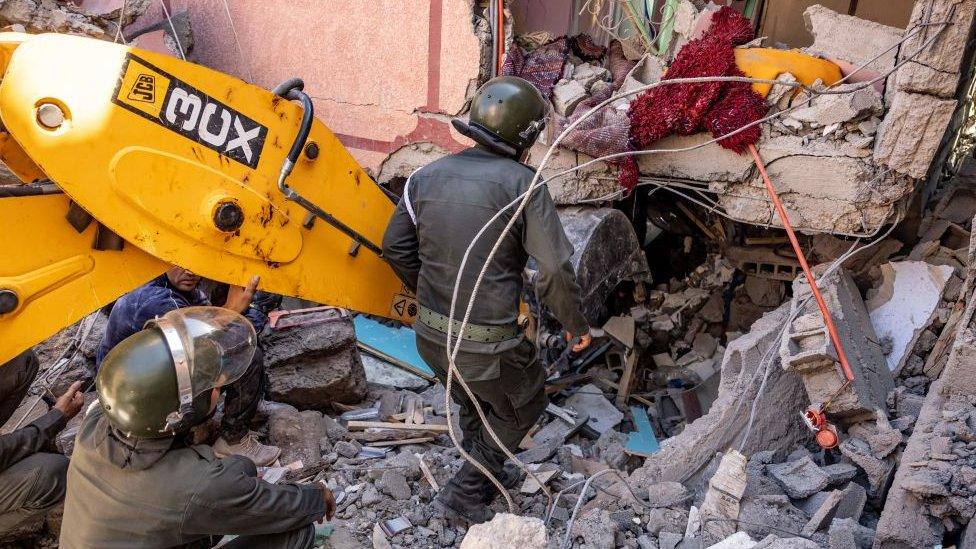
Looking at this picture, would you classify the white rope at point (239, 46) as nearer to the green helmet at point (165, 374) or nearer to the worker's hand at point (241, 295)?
the worker's hand at point (241, 295)

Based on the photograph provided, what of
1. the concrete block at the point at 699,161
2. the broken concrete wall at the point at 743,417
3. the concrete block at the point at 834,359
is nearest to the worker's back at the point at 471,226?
the broken concrete wall at the point at 743,417

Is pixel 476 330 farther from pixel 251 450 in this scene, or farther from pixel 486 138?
pixel 251 450

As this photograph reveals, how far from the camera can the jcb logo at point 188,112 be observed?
2.36 metres

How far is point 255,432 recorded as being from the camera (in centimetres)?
402

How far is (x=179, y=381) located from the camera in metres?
2.33

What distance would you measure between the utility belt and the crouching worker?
0.95 metres

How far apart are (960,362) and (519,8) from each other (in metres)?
4.04

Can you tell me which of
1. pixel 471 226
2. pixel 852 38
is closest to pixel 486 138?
pixel 471 226

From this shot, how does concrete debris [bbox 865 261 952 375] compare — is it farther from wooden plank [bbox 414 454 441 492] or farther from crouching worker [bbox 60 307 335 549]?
crouching worker [bbox 60 307 335 549]

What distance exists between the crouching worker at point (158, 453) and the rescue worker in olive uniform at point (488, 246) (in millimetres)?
966

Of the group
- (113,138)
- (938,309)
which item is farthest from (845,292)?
(113,138)

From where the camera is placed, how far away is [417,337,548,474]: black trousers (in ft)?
10.7

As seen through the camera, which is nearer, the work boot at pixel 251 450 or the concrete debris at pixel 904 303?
the work boot at pixel 251 450

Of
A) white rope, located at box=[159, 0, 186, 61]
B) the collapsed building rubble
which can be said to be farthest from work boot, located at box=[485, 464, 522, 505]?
white rope, located at box=[159, 0, 186, 61]
